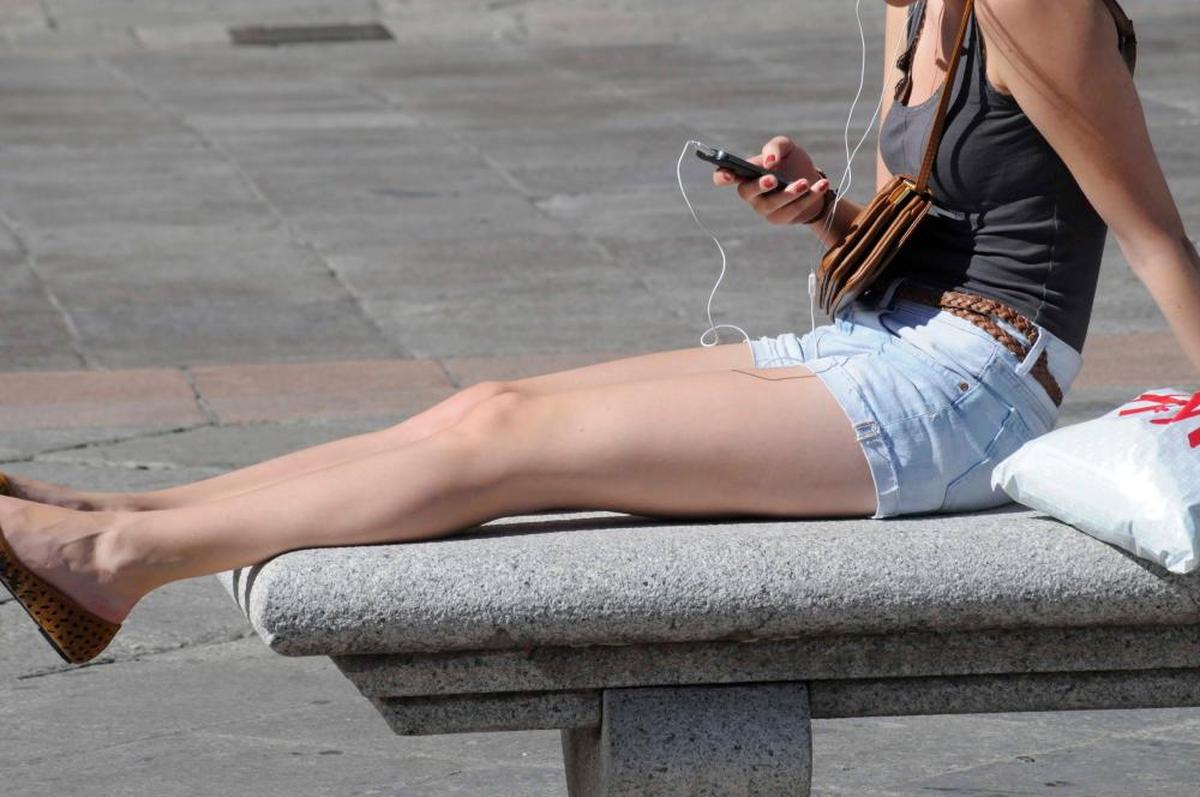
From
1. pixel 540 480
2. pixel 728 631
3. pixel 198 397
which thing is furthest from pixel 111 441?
pixel 728 631

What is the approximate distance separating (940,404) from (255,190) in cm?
745

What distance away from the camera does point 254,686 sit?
4.27 m

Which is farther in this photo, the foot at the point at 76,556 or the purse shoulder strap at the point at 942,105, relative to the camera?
the purse shoulder strap at the point at 942,105

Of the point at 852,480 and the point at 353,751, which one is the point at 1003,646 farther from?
the point at 353,751

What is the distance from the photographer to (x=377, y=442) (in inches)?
129

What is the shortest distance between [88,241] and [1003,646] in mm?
6885

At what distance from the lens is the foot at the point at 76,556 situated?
299 cm

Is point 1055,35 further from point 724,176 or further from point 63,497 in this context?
point 63,497

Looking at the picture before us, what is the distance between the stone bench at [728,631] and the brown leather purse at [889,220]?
0.46 m

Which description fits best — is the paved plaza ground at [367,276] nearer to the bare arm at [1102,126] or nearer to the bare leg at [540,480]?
the bare leg at [540,480]

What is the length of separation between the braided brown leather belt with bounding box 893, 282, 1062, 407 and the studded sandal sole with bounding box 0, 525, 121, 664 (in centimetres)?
140

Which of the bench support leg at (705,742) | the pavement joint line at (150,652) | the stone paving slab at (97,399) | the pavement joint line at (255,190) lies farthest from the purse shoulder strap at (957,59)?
the pavement joint line at (255,190)

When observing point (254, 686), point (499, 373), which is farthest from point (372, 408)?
point (254, 686)

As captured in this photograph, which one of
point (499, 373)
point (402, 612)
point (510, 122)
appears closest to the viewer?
point (402, 612)
